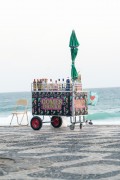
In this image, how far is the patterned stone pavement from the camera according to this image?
7.23m

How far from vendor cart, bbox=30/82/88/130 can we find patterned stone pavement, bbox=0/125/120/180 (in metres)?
3.47

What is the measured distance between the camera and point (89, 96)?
17.2 m

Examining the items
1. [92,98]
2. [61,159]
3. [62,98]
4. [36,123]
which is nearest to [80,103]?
[62,98]

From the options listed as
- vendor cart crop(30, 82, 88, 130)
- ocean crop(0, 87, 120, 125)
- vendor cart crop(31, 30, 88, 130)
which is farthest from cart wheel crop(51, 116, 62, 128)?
ocean crop(0, 87, 120, 125)

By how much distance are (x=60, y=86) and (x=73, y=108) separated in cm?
90

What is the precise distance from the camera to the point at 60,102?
1602 cm

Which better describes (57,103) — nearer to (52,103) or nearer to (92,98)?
(52,103)

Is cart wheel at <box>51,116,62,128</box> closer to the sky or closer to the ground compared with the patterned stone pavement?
closer to the sky

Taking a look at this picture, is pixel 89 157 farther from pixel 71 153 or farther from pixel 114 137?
pixel 114 137

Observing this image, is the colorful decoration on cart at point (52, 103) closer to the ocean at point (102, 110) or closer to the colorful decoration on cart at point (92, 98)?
the ocean at point (102, 110)

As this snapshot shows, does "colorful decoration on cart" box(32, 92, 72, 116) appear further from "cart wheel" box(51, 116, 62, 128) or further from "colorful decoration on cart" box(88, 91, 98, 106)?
"colorful decoration on cart" box(88, 91, 98, 106)

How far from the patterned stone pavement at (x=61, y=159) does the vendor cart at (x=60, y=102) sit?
3474 mm

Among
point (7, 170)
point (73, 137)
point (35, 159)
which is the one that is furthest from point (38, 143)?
point (7, 170)

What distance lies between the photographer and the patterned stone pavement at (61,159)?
7.23m
